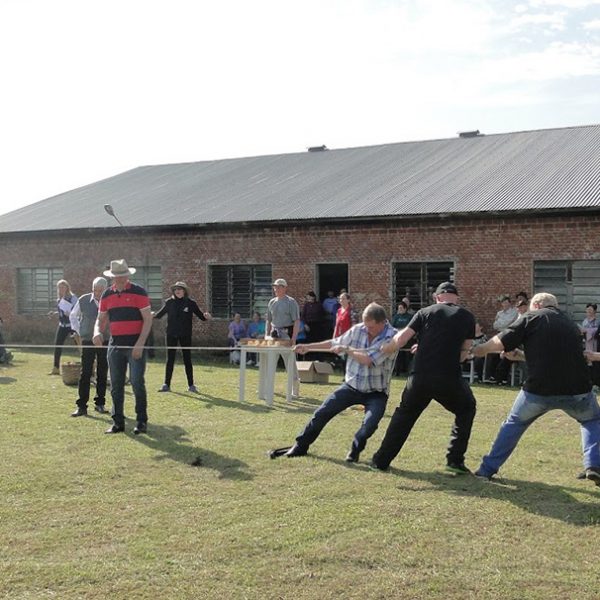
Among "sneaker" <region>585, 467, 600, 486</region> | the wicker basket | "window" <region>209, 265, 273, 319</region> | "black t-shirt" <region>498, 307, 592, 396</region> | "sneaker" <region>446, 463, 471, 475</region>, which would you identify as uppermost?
"window" <region>209, 265, 273, 319</region>

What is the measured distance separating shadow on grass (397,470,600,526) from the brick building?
10.2m

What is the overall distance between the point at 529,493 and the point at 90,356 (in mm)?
6069

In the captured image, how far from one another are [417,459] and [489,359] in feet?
26.2

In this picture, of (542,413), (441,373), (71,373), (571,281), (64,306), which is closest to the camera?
(542,413)

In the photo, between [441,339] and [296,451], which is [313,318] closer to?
[296,451]

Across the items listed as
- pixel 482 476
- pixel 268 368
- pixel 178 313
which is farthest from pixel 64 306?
pixel 482 476

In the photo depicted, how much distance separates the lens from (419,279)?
60.0 ft

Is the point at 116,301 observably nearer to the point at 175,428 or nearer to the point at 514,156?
the point at 175,428

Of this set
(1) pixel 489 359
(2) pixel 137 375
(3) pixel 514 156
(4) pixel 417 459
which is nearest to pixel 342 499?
(4) pixel 417 459

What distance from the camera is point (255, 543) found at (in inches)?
202

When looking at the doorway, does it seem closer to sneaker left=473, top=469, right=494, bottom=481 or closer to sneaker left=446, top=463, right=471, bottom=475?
sneaker left=446, top=463, right=471, bottom=475

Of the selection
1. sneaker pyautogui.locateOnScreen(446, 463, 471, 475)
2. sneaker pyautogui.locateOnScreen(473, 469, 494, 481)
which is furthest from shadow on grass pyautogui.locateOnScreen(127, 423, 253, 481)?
sneaker pyautogui.locateOnScreen(473, 469, 494, 481)

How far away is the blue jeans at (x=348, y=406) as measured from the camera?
7.55 metres

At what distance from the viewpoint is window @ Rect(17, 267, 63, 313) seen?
2395 cm
